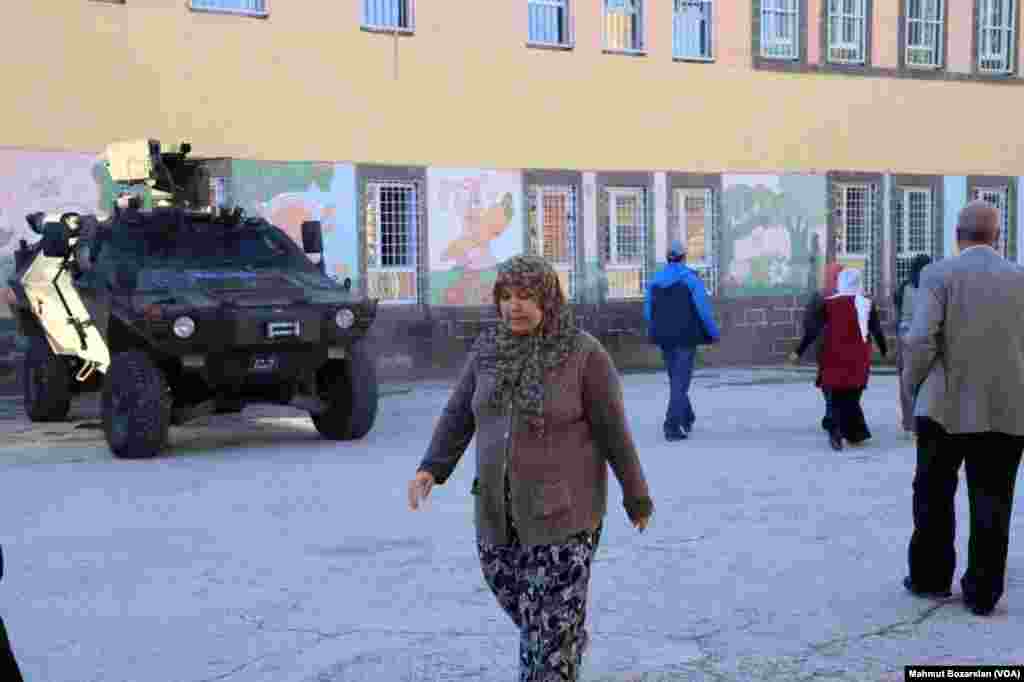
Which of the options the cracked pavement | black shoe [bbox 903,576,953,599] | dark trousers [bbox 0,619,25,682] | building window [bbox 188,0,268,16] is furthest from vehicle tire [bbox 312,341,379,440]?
dark trousers [bbox 0,619,25,682]

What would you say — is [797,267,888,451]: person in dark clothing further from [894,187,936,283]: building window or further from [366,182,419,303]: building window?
[894,187,936,283]: building window

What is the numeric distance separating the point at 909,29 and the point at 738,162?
4.52 m

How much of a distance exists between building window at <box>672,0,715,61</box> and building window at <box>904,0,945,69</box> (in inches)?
164

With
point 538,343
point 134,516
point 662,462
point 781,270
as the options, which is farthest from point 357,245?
point 538,343

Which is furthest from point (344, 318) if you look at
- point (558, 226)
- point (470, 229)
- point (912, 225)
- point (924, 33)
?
point (924, 33)

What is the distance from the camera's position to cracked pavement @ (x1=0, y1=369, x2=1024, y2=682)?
6.05 metres

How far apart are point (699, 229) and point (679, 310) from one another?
11.6m

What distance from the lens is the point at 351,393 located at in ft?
44.5

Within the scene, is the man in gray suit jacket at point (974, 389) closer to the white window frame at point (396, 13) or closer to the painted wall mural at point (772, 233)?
the white window frame at point (396, 13)

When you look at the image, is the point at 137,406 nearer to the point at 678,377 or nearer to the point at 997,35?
the point at 678,377

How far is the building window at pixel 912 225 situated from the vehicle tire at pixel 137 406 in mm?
17311

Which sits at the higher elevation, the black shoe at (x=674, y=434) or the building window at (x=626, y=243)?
the building window at (x=626, y=243)

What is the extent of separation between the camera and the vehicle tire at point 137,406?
1248cm

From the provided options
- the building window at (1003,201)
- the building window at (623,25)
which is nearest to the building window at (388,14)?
the building window at (623,25)
